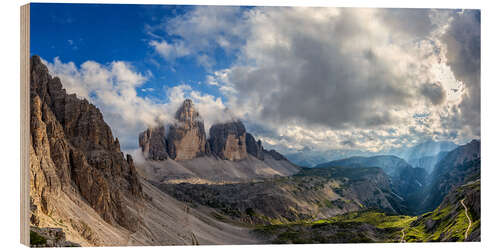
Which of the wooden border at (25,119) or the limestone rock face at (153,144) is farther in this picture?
the limestone rock face at (153,144)

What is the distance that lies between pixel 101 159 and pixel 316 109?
1330 inches

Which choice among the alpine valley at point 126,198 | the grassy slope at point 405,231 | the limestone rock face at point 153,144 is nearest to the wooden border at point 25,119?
the alpine valley at point 126,198

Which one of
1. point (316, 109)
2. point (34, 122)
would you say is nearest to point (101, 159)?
point (34, 122)

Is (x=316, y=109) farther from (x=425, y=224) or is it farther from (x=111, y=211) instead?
(x=111, y=211)

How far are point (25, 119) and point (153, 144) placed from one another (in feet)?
554

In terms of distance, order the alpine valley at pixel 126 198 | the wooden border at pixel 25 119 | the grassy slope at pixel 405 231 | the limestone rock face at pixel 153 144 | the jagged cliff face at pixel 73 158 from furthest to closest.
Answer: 1. the limestone rock face at pixel 153 144
2. the grassy slope at pixel 405 231
3. the jagged cliff face at pixel 73 158
4. the alpine valley at pixel 126 198
5. the wooden border at pixel 25 119

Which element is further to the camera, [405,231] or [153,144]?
[153,144]

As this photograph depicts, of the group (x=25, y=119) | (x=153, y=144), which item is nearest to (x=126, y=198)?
(x=25, y=119)

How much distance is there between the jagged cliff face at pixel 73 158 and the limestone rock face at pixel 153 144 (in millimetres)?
141545

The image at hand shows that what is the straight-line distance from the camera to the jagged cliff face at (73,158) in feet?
94.6

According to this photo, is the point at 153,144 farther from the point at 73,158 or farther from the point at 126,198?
the point at 73,158

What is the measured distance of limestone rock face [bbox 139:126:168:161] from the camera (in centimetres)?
18762

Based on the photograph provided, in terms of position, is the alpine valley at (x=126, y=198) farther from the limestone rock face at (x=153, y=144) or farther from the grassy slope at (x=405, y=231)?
the limestone rock face at (x=153, y=144)

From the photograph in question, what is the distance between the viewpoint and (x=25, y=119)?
2772 centimetres
